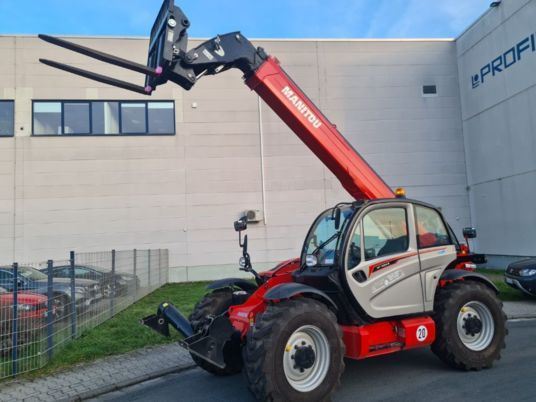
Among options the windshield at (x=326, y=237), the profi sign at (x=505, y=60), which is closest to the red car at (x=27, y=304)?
the windshield at (x=326, y=237)

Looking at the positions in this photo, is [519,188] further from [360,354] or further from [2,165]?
[2,165]

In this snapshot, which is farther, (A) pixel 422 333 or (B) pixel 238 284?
(B) pixel 238 284

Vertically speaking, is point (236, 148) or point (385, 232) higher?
point (236, 148)

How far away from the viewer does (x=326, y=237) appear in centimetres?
599

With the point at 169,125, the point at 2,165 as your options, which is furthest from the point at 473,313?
the point at 2,165

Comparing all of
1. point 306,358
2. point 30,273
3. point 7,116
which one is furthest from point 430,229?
point 7,116

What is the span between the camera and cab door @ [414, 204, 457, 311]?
229 inches

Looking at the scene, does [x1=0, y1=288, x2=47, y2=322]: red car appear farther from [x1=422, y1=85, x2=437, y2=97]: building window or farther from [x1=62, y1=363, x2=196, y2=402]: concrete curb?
[x1=422, y1=85, x2=437, y2=97]: building window

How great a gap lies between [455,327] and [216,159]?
14.4 meters

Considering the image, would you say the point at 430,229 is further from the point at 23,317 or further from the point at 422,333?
the point at 23,317

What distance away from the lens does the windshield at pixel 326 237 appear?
18.5 ft

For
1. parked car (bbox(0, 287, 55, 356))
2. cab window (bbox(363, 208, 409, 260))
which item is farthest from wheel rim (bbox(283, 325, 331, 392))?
parked car (bbox(0, 287, 55, 356))

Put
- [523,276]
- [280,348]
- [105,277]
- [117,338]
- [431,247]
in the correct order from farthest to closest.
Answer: [523,276], [105,277], [117,338], [431,247], [280,348]

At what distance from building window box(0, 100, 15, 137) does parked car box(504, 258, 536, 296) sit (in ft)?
58.5
